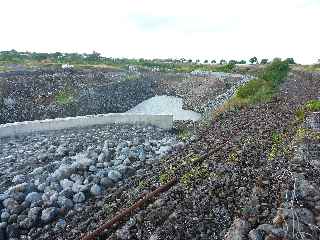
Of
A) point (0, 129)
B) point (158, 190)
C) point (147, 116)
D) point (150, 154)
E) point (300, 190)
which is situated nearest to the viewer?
point (300, 190)

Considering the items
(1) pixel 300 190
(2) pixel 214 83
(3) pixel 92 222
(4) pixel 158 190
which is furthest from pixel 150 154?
(2) pixel 214 83

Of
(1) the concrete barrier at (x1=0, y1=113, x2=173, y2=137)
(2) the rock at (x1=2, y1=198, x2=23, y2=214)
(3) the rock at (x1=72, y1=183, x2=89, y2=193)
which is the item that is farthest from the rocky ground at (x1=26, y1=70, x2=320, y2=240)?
(1) the concrete barrier at (x1=0, y1=113, x2=173, y2=137)

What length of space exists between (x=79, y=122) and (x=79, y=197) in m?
9.32

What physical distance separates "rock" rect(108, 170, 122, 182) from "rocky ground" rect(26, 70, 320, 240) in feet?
1.55

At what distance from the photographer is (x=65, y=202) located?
1120cm

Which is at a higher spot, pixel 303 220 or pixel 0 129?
pixel 303 220

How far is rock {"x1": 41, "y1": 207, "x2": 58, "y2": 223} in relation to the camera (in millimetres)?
10508

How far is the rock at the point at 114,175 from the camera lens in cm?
1301

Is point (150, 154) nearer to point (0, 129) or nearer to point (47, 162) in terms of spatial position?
point (47, 162)

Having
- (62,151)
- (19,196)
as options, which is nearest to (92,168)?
(19,196)

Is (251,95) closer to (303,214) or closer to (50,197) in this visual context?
(50,197)

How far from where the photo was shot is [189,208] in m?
9.47

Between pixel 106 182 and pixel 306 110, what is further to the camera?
pixel 306 110

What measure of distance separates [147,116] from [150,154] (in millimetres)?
6253
